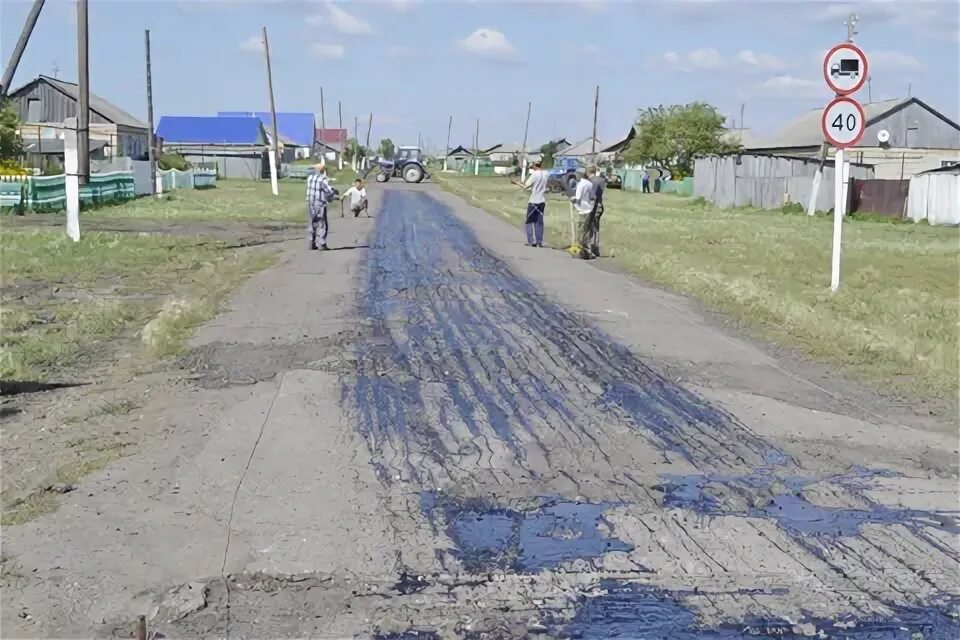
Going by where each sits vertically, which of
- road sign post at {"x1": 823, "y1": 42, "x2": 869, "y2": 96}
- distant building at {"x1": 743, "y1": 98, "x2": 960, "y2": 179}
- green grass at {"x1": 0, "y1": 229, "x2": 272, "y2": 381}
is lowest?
green grass at {"x1": 0, "y1": 229, "x2": 272, "y2": 381}

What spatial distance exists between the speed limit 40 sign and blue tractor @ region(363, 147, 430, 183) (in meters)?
59.2

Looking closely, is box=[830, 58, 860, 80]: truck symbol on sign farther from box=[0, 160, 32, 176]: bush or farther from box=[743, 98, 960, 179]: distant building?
box=[743, 98, 960, 179]: distant building

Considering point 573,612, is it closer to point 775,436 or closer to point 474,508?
point 474,508

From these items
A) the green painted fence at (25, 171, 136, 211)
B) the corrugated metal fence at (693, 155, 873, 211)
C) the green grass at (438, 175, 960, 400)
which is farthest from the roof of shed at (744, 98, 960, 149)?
the green painted fence at (25, 171, 136, 211)

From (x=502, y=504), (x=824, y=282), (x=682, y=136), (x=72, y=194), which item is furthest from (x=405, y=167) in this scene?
(x=502, y=504)

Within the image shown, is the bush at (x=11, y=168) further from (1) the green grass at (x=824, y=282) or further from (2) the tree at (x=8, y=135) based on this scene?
(1) the green grass at (x=824, y=282)

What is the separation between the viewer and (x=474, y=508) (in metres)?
6.21

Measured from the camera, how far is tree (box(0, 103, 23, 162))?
42156 mm

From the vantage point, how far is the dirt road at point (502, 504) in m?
4.83

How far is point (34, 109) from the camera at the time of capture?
80.1m

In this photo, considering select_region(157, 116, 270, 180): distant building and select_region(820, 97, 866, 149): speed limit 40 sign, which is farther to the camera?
select_region(157, 116, 270, 180): distant building

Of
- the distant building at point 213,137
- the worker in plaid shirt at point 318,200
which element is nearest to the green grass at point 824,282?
the worker in plaid shirt at point 318,200

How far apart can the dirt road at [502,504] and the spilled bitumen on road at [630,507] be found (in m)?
0.02

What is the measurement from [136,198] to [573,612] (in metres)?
40.1
